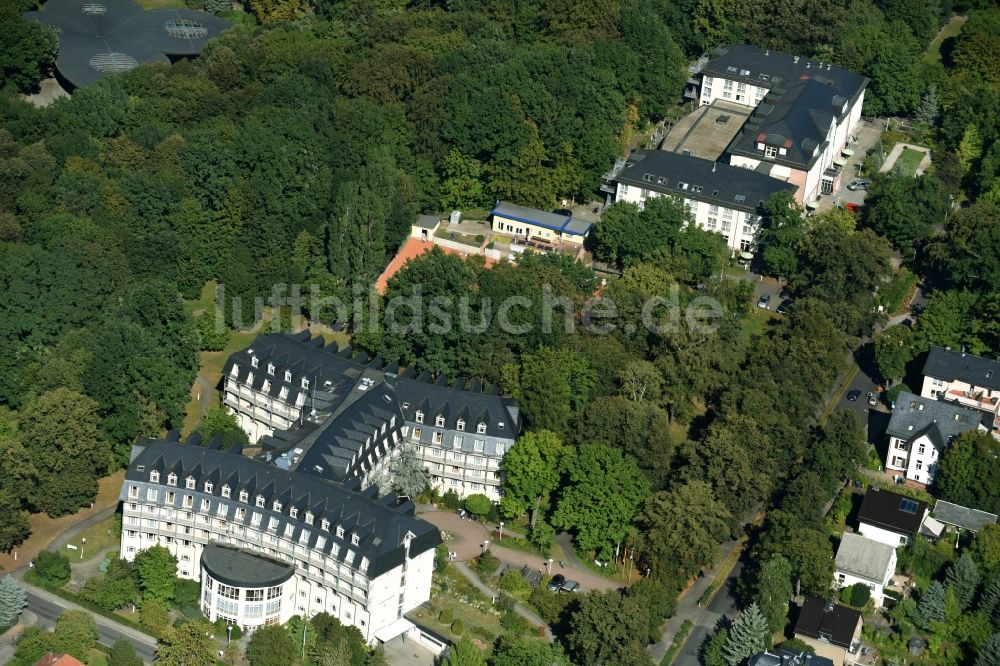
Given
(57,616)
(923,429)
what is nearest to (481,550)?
(57,616)

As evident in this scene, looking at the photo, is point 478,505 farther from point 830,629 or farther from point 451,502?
point 830,629

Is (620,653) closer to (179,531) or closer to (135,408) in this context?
(179,531)

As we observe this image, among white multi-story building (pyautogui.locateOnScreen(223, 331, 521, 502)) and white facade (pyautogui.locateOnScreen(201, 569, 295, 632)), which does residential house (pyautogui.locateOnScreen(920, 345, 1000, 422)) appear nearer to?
white multi-story building (pyautogui.locateOnScreen(223, 331, 521, 502))

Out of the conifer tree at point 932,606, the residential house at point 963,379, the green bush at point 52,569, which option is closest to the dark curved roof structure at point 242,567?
the green bush at point 52,569

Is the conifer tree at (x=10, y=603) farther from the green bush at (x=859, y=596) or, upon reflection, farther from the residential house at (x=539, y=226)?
the green bush at (x=859, y=596)

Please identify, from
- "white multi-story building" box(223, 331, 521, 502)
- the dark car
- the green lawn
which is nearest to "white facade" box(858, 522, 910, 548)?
the dark car

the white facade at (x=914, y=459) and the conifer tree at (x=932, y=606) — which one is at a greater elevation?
the white facade at (x=914, y=459)
